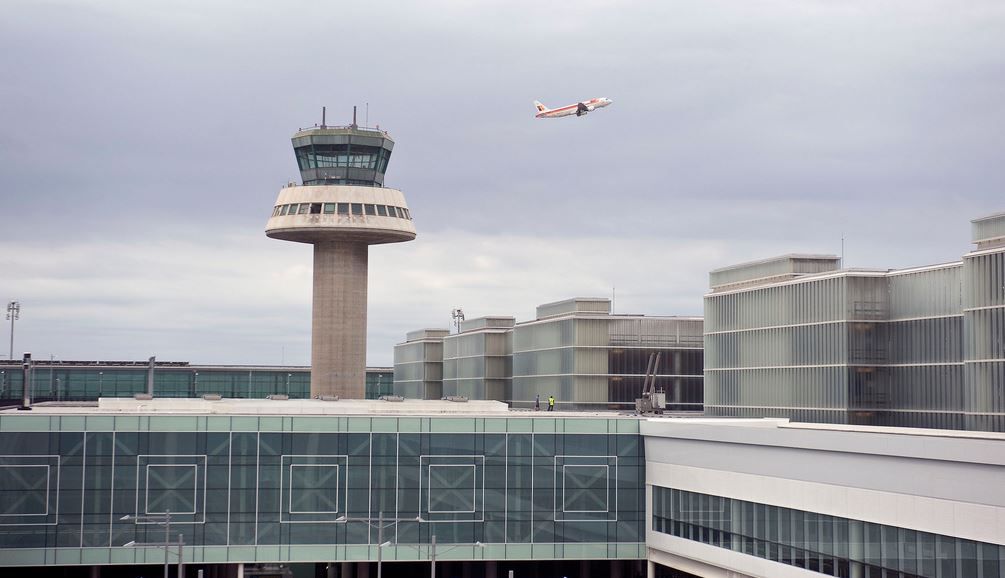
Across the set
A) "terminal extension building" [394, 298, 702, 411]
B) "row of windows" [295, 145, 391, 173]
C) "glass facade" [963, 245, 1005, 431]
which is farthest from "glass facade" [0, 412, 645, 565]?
"row of windows" [295, 145, 391, 173]

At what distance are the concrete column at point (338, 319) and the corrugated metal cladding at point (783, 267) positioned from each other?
4122 centimetres

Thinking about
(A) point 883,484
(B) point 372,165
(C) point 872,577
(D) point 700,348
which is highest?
(B) point 372,165

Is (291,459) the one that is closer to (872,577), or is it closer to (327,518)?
(327,518)

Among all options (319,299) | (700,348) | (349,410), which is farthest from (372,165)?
(349,410)

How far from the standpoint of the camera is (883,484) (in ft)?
210

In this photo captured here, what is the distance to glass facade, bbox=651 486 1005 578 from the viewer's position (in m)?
58.6

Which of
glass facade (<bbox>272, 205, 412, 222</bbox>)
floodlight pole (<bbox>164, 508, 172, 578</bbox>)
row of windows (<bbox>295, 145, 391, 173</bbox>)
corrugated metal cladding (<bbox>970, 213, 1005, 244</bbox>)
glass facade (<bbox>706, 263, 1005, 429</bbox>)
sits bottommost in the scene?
floodlight pole (<bbox>164, 508, 172, 578</bbox>)

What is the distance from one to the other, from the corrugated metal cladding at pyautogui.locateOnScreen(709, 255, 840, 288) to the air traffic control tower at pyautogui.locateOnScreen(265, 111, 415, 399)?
40.0m

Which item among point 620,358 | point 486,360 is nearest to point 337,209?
point 620,358

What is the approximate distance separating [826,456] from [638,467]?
2405cm

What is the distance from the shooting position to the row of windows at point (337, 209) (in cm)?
14025

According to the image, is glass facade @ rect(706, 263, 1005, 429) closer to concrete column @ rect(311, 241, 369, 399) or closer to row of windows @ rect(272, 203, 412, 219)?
row of windows @ rect(272, 203, 412, 219)

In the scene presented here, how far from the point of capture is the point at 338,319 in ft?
464

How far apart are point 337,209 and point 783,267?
162 ft
